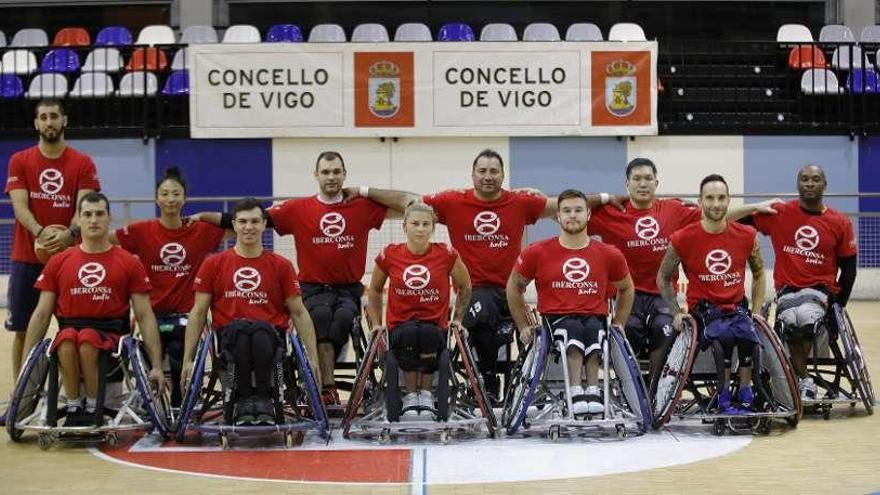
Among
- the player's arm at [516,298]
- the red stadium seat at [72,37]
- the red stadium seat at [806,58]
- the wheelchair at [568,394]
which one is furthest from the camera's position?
the red stadium seat at [72,37]

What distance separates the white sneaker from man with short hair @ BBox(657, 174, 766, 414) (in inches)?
59.6

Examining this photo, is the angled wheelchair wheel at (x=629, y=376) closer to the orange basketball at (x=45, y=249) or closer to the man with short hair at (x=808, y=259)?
the man with short hair at (x=808, y=259)

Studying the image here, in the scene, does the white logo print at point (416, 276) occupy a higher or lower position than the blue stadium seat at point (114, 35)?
lower

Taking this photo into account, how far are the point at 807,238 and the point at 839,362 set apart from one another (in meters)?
0.76

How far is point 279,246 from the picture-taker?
1432 cm

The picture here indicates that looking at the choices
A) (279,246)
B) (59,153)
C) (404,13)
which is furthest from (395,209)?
(404,13)

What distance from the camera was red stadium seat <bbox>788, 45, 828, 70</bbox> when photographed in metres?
16.3

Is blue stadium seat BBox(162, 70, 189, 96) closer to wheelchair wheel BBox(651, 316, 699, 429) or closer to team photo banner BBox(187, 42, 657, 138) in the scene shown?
team photo banner BBox(187, 42, 657, 138)

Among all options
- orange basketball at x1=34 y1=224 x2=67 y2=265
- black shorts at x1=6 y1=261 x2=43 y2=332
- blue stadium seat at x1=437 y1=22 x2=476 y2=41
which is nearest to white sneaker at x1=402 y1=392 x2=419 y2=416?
orange basketball at x1=34 y1=224 x2=67 y2=265

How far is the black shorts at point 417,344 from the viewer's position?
23.1ft

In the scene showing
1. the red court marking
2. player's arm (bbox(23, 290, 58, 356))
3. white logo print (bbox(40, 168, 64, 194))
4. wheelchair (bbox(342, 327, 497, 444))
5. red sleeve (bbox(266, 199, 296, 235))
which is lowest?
the red court marking

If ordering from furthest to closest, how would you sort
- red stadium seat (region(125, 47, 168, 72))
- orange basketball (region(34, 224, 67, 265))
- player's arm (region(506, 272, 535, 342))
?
red stadium seat (region(125, 47, 168, 72)), orange basketball (region(34, 224, 67, 265)), player's arm (region(506, 272, 535, 342))

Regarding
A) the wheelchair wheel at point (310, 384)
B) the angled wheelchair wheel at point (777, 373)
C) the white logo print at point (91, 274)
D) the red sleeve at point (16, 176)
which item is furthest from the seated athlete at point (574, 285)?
the red sleeve at point (16, 176)

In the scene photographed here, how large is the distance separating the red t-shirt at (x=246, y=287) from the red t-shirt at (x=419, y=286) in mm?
540
